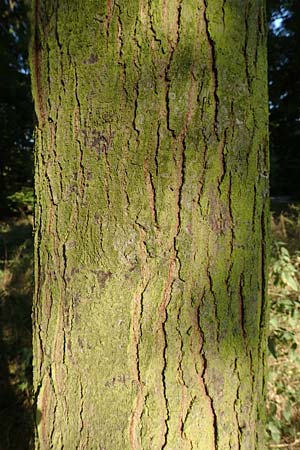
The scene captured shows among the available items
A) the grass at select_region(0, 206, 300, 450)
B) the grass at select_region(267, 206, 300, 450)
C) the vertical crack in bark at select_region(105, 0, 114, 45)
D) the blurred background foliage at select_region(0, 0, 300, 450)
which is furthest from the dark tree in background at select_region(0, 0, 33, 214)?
the vertical crack in bark at select_region(105, 0, 114, 45)

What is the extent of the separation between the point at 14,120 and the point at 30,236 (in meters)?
8.69

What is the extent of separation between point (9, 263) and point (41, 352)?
435cm

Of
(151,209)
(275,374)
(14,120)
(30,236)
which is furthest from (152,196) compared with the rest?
(14,120)

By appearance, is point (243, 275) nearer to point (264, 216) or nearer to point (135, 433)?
point (264, 216)

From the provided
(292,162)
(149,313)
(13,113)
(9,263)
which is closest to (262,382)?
(149,313)

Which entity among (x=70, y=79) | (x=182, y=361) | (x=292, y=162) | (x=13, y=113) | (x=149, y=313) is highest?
(x=13, y=113)

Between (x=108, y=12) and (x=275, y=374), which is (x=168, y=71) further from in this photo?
(x=275, y=374)

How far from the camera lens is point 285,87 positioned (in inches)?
400

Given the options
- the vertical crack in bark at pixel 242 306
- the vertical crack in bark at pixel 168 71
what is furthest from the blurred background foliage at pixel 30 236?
the vertical crack in bark at pixel 242 306

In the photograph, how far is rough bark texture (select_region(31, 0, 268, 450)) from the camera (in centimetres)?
81

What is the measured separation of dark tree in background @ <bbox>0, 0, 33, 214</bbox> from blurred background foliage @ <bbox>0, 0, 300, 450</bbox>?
0.04 m

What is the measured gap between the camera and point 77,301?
34.8 inches

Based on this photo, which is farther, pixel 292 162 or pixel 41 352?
pixel 292 162

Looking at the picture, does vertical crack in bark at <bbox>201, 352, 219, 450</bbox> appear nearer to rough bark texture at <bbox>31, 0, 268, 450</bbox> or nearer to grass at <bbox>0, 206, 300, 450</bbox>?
rough bark texture at <bbox>31, 0, 268, 450</bbox>
